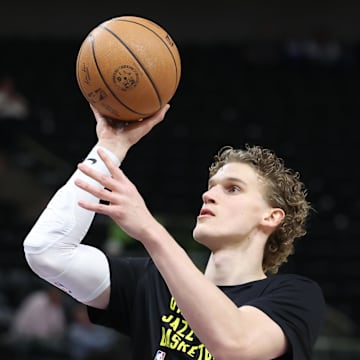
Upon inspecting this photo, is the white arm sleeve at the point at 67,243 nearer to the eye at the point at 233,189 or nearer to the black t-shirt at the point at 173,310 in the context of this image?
the black t-shirt at the point at 173,310

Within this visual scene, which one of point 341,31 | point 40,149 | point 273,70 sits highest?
point 341,31

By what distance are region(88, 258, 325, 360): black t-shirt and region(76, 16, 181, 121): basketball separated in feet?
1.78

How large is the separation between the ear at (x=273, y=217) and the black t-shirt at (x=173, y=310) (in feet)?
0.58

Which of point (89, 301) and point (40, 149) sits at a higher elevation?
point (40, 149)

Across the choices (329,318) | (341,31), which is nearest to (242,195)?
(329,318)

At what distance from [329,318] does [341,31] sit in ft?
23.6

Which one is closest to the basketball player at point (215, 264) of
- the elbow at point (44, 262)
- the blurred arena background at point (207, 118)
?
the elbow at point (44, 262)

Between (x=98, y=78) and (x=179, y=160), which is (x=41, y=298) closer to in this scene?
(x=179, y=160)

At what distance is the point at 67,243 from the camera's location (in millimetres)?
A: 2602

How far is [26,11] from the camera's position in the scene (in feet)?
45.7

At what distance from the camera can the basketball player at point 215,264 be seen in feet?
7.73

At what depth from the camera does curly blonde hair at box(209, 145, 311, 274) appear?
2.82 metres

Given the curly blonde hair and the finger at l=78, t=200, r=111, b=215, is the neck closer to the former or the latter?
the curly blonde hair

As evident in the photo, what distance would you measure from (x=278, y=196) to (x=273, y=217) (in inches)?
3.2
